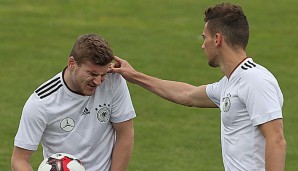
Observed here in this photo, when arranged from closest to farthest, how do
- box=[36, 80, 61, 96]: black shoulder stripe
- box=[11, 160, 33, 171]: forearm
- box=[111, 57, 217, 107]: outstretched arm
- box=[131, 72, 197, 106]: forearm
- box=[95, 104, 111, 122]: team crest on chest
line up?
box=[11, 160, 33, 171]: forearm → box=[36, 80, 61, 96]: black shoulder stripe → box=[95, 104, 111, 122]: team crest on chest → box=[111, 57, 217, 107]: outstretched arm → box=[131, 72, 197, 106]: forearm

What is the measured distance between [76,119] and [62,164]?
52cm

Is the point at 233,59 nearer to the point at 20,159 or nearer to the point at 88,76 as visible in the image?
the point at 88,76

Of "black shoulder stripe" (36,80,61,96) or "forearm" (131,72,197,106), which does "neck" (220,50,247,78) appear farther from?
"black shoulder stripe" (36,80,61,96)

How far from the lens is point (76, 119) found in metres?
8.16

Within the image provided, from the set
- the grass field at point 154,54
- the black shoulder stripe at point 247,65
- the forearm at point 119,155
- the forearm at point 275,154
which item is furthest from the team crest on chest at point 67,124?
the grass field at point 154,54

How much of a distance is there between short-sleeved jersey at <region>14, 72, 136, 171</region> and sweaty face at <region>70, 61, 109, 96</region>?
18 cm

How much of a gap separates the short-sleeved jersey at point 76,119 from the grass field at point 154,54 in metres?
4.77

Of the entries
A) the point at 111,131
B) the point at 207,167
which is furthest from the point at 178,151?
the point at 111,131

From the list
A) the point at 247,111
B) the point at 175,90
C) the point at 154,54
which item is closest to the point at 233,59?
the point at 247,111

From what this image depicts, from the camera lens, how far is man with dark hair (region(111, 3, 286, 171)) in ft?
24.6

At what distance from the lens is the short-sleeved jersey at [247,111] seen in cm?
752

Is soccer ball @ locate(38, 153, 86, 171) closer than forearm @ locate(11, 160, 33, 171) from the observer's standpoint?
Yes

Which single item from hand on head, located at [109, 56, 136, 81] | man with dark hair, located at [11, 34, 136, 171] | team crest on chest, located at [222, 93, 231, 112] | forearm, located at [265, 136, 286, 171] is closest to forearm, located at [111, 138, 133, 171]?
man with dark hair, located at [11, 34, 136, 171]

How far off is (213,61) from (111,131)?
1.12 meters
